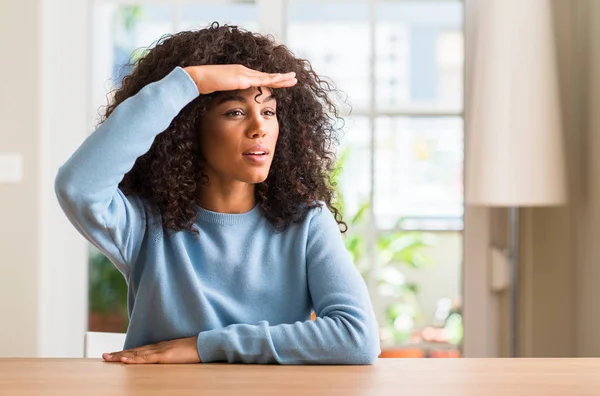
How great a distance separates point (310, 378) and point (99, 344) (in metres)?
0.87

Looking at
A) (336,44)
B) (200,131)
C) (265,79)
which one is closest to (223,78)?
(265,79)

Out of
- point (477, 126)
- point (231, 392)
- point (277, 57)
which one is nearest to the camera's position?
point (231, 392)

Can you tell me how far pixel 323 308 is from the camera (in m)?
1.49

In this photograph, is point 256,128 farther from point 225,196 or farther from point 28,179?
point 28,179

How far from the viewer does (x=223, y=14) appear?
367 centimetres

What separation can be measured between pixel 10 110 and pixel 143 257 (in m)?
1.81

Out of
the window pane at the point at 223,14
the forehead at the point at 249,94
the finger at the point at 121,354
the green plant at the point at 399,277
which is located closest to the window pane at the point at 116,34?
the window pane at the point at 223,14

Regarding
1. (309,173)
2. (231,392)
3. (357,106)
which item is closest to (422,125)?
(357,106)

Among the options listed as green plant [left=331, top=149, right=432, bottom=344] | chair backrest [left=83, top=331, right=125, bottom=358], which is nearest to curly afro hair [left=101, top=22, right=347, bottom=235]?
chair backrest [left=83, top=331, right=125, bottom=358]

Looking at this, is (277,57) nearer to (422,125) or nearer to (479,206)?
(479,206)

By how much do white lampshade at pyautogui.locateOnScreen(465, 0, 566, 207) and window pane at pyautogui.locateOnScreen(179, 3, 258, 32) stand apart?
0.94 meters

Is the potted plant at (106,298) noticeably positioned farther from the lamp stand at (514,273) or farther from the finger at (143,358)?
the finger at (143,358)

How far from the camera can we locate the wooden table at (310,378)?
1.14 meters

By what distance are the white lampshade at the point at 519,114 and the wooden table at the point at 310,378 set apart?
159cm
